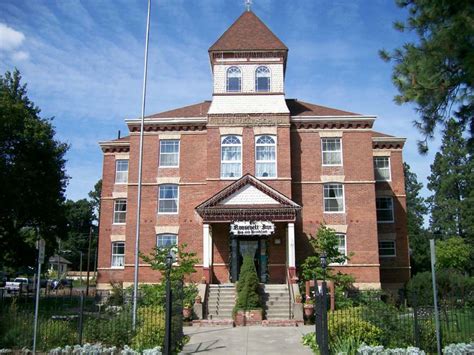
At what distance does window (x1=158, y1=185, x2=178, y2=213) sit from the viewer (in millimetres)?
28500

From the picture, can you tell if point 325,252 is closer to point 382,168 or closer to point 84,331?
point 382,168

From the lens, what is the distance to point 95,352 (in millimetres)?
12609

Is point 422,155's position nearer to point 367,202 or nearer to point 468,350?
point 468,350

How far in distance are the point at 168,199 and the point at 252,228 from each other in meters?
6.30

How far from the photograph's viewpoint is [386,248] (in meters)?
31.7

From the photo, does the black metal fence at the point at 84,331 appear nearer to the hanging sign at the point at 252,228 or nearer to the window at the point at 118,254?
the hanging sign at the point at 252,228

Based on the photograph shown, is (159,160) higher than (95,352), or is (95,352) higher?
(159,160)

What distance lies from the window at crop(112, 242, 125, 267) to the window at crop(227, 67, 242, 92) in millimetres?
12825

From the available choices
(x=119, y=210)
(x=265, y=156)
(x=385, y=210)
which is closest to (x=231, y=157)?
(x=265, y=156)

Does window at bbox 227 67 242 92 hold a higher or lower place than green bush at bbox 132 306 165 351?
higher

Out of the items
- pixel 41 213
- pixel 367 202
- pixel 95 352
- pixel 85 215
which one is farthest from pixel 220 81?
pixel 85 215

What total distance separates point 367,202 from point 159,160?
12.5 metres

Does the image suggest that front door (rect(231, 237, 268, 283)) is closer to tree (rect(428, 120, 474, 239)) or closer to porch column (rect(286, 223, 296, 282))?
porch column (rect(286, 223, 296, 282))

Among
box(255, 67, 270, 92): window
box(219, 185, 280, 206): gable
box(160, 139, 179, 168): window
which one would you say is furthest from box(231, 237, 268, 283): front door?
box(255, 67, 270, 92): window
